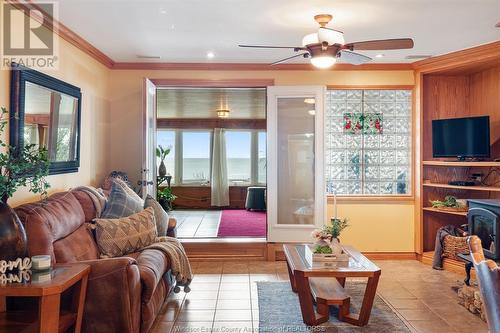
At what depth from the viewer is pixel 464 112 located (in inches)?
200

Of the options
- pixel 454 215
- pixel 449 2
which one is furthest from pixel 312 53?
pixel 454 215

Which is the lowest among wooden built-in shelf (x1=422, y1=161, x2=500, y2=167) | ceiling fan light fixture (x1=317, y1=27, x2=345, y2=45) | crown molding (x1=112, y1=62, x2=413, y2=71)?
wooden built-in shelf (x1=422, y1=161, x2=500, y2=167)

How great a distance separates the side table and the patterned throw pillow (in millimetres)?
716

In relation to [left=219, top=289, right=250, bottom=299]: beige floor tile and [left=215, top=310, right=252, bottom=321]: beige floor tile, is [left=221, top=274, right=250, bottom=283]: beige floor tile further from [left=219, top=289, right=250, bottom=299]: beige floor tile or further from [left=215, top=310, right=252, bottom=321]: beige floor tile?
[left=215, top=310, right=252, bottom=321]: beige floor tile

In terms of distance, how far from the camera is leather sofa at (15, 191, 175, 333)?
100.0 inches

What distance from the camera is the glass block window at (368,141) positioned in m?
5.24

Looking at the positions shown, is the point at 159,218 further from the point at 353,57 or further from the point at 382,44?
the point at 382,44

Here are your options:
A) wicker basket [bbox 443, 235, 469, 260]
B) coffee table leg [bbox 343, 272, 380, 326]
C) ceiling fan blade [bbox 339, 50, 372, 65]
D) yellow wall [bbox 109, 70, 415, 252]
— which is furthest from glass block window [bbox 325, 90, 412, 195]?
coffee table leg [bbox 343, 272, 380, 326]

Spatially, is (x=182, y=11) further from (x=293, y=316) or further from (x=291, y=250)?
(x=293, y=316)

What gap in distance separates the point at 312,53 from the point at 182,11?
115 cm

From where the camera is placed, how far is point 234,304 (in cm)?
359

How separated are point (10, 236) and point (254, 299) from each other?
223cm

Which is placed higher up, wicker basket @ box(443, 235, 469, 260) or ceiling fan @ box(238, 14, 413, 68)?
ceiling fan @ box(238, 14, 413, 68)

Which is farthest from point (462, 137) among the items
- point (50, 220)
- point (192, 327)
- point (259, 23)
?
point (50, 220)
